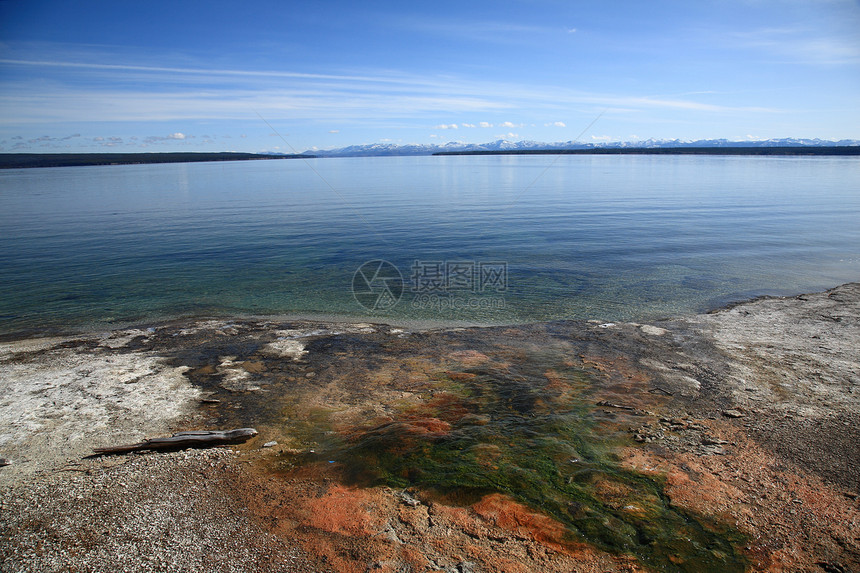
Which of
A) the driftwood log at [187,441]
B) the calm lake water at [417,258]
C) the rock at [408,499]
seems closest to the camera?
the rock at [408,499]

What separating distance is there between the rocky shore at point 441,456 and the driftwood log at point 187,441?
17 cm

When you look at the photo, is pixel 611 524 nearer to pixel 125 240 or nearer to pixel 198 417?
pixel 198 417

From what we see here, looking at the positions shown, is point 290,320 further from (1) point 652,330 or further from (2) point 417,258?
(1) point 652,330

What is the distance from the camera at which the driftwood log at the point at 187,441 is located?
6.63 metres

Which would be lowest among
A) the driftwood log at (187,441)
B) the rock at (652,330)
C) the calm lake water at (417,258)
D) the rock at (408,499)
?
the rock at (408,499)

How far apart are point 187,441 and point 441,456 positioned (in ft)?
12.8

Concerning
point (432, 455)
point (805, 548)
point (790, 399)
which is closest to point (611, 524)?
point (805, 548)

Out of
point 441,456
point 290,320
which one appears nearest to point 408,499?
point 441,456

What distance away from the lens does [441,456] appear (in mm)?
6551

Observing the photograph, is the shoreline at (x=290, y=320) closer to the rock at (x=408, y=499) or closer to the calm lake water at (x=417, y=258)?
the calm lake water at (x=417, y=258)

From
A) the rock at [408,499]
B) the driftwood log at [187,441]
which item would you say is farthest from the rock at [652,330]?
the driftwood log at [187,441]

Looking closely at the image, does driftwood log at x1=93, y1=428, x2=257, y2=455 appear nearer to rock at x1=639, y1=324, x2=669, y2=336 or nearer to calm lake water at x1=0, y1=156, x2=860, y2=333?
calm lake water at x1=0, y1=156, x2=860, y2=333

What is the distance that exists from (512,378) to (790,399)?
4.97 meters

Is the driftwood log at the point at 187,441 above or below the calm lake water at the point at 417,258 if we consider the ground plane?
below
